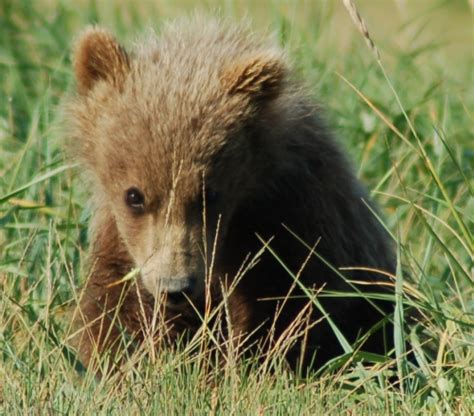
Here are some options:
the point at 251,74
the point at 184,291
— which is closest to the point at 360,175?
the point at 251,74

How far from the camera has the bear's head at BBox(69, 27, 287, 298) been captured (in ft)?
16.9

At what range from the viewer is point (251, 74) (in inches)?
215

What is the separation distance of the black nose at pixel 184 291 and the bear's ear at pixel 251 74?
0.97 meters

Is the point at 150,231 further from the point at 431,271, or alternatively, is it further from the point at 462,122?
the point at 462,122

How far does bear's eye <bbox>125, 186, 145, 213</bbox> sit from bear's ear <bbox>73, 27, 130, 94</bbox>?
535 mm

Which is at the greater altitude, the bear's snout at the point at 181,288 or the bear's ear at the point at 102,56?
the bear's ear at the point at 102,56

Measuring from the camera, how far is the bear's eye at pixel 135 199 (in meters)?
5.29

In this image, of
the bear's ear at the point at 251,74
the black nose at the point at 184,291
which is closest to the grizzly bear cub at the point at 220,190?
the bear's ear at the point at 251,74

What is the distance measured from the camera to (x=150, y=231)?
5.23 m

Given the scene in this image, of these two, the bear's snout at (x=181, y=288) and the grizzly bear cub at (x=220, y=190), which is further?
the grizzly bear cub at (x=220, y=190)

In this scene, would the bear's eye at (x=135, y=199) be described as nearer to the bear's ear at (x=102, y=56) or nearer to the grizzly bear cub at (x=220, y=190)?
the grizzly bear cub at (x=220, y=190)

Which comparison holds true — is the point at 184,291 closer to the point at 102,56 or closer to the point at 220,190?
the point at 220,190

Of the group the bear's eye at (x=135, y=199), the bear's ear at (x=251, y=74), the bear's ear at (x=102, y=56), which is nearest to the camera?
the bear's eye at (x=135, y=199)

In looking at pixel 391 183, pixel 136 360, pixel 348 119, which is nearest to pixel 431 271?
pixel 391 183
